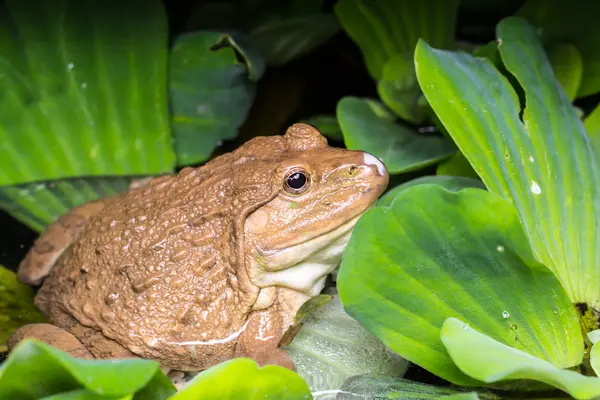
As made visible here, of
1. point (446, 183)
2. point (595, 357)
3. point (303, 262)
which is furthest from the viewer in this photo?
point (446, 183)

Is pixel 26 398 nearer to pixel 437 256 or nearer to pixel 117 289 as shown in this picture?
pixel 117 289

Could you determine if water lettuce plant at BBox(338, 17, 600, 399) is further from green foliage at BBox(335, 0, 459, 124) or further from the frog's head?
green foliage at BBox(335, 0, 459, 124)

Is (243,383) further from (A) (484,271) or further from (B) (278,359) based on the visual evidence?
(A) (484,271)

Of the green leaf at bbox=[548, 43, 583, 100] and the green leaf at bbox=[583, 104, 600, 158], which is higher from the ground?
the green leaf at bbox=[548, 43, 583, 100]

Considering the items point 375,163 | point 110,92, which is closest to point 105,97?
point 110,92

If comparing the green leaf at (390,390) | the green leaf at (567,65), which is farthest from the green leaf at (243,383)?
the green leaf at (567,65)

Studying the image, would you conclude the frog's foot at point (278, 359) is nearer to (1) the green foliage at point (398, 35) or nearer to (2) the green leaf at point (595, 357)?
(2) the green leaf at point (595, 357)

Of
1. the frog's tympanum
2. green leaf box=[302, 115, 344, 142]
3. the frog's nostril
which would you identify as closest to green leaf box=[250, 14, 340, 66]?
green leaf box=[302, 115, 344, 142]
